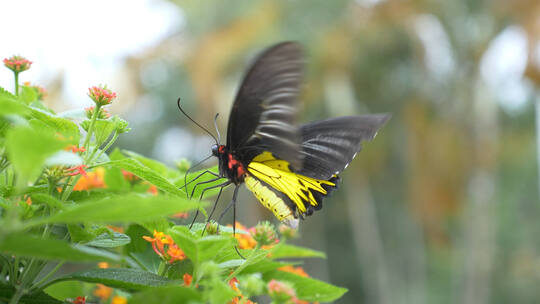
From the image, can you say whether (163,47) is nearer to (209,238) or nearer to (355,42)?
(355,42)

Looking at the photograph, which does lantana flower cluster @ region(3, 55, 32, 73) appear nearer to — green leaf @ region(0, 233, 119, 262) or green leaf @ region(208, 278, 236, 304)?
green leaf @ region(0, 233, 119, 262)

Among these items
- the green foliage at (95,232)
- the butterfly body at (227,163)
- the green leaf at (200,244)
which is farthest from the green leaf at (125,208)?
the butterfly body at (227,163)

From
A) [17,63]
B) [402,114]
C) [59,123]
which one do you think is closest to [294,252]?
[59,123]

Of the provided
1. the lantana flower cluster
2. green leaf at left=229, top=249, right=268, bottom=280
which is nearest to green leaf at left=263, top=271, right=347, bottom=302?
Result: green leaf at left=229, top=249, right=268, bottom=280

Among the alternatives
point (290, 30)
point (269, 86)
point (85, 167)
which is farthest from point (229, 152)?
point (290, 30)

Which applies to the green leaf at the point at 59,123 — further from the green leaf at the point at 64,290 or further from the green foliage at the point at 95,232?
the green leaf at the point at 64,290

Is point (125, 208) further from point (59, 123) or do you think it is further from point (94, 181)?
point (94, 181)

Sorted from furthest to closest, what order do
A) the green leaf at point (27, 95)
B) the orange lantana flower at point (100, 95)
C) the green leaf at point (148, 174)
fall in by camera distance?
the green leaf at point (27, 95), the orange lantana flower at point (100, 95), the green leaf at point (148, 174)
